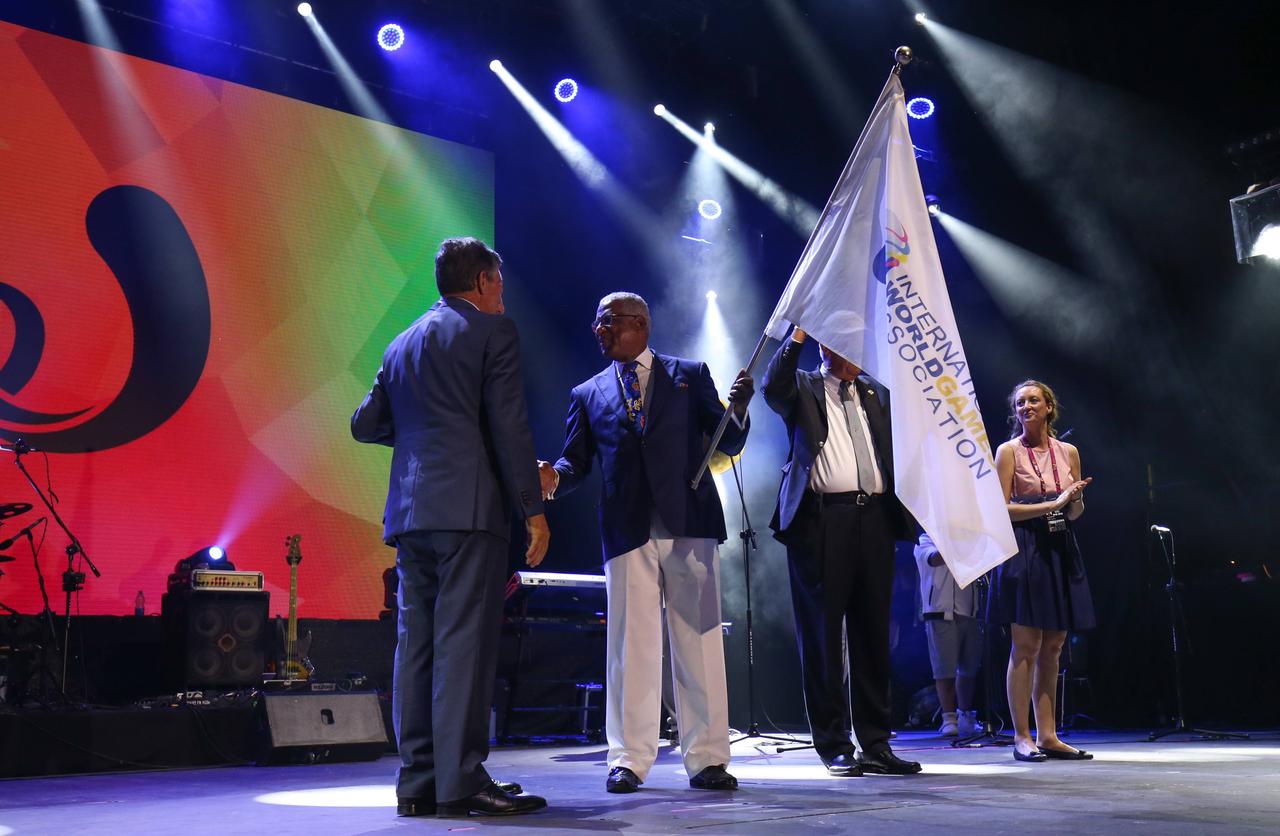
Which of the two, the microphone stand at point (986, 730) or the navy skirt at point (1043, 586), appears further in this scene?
the microphone stand at point (986, 730)

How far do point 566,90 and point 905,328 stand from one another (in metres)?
6.32

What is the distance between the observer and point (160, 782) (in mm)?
4957

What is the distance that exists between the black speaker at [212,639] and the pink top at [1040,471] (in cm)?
462

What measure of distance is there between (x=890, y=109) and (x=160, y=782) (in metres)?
4.38

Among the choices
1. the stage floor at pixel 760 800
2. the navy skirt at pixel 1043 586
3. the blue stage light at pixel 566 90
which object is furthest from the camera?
the blue stage light at pixel 566 90

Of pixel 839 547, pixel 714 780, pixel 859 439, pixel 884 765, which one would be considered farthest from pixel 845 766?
pixel 859 439

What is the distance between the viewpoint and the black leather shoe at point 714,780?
12.2ft

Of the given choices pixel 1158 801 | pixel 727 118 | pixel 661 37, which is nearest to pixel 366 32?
pixel 661 37

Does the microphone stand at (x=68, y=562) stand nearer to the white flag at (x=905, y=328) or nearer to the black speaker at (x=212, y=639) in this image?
the black speaker at (x=212, y=639)

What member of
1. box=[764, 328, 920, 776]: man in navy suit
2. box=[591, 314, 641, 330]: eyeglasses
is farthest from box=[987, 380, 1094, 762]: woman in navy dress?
box=[591, 314, 641, 330]: eyeglasses

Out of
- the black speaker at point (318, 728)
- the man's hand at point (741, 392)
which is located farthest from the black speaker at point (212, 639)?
the man's hand at point (741, 392)

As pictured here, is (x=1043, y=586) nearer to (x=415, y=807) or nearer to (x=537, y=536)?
(x=537, y=536)

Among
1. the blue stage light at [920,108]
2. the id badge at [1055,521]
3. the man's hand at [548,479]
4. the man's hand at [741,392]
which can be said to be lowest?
the id badge at [1055,521]

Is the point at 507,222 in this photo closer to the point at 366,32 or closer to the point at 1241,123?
the point at 366,32
